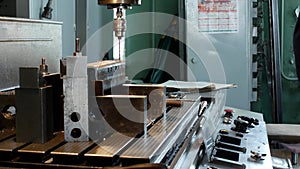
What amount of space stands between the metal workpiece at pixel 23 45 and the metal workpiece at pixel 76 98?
21.2 inches

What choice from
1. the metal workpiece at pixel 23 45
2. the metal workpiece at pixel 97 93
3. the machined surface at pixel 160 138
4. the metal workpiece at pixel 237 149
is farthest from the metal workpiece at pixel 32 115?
the metal workpiece at pixel 237 149

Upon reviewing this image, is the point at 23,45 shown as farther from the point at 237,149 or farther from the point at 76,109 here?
the point at 237,149

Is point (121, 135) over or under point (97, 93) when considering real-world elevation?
under

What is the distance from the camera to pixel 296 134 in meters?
2.62

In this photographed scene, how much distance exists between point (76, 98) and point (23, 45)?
709 millimetres

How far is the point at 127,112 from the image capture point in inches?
42.2

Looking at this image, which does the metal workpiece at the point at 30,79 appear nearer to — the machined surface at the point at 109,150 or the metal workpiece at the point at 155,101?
the machined surface at the point at 109,150

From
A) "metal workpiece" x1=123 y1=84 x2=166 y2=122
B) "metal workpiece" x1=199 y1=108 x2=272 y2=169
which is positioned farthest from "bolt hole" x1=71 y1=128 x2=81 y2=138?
"metal workpiece" x1=199 y1=108 x2=272 y2=169

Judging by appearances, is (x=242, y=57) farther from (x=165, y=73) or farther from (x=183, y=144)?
(x=183, y=144)

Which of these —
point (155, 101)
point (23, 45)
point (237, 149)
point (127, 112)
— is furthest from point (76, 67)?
point (237, 149)

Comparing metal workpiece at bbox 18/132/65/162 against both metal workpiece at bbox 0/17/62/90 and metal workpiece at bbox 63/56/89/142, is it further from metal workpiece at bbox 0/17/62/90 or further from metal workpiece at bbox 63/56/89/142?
metal workpiece at bbox 0/17/62/90

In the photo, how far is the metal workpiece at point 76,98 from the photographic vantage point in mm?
1000

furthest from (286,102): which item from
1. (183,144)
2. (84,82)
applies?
(84,82)

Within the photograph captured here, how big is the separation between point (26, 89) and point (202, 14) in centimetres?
259
